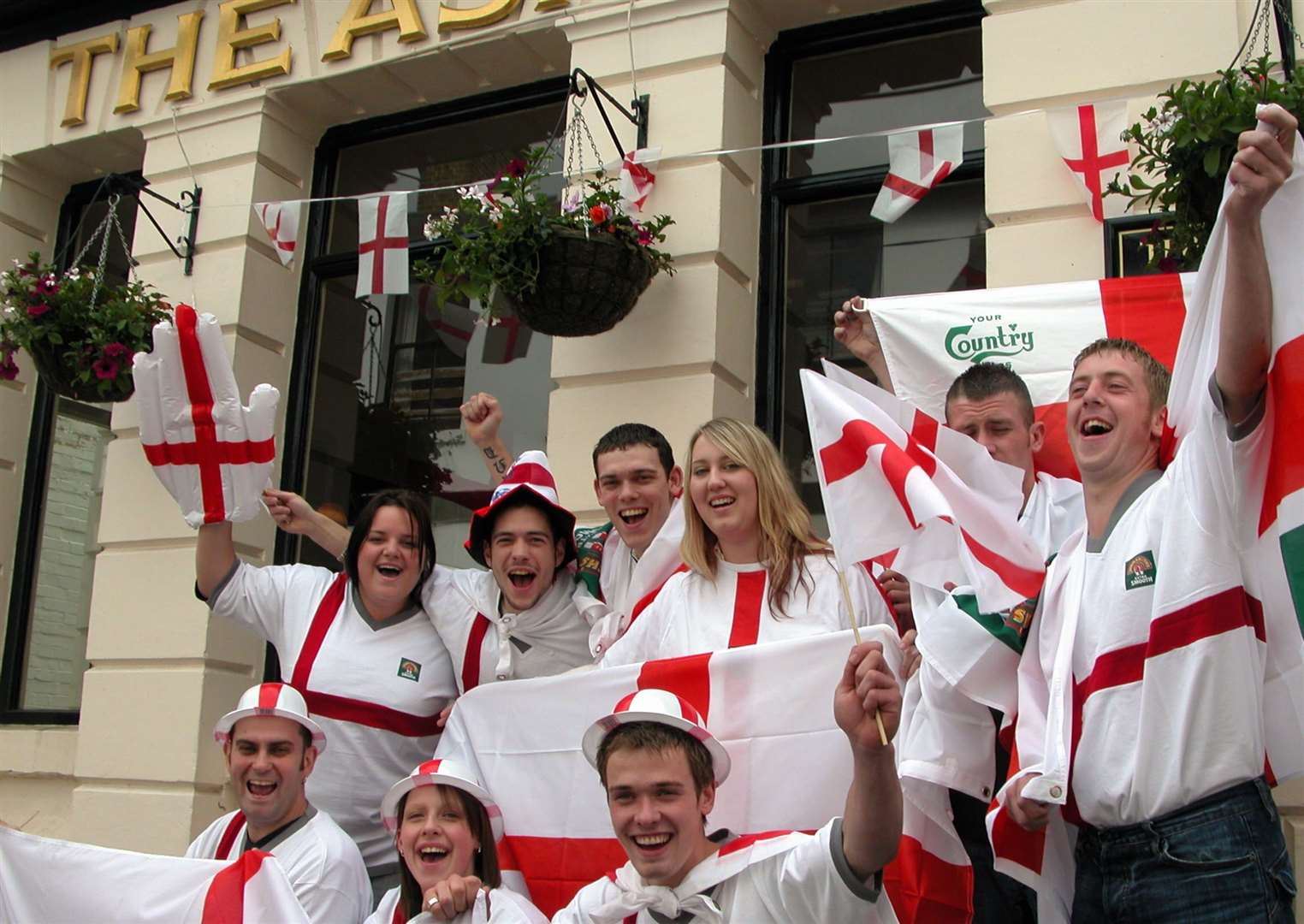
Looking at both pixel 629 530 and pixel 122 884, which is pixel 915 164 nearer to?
pixel 629 530

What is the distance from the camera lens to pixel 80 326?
6.56 m

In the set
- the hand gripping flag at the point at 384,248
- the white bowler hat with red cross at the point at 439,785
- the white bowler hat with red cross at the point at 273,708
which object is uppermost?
the hand gripping flag at the point at 384,248

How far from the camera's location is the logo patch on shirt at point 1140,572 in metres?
2.78

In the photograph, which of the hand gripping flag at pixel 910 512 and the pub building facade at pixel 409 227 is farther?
the pub building facade at pixel 409 227

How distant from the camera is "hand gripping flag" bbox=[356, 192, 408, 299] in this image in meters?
6.04

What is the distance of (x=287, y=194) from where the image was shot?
286 inches

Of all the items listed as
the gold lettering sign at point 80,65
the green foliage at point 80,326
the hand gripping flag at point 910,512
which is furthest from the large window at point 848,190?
the gold lettering sign at point 80,65

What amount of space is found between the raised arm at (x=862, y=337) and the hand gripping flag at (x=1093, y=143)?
40.1 inches

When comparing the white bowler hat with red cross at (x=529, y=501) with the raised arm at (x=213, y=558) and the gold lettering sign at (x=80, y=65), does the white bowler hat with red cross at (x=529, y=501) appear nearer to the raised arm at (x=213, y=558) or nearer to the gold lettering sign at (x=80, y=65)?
the raised arm at (x=213, y=558)

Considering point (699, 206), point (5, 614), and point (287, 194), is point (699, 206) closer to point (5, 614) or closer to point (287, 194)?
point (287, 194)

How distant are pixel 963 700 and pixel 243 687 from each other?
14.6ft

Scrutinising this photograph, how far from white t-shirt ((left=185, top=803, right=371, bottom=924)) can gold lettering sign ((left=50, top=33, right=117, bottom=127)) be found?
202 inches

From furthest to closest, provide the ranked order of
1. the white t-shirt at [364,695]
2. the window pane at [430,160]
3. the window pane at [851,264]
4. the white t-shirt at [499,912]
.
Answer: the window pane at [430,160]
the window pane at [851,264]
the white t-shirt at [364,695]
the white t-shirt at [499,912]

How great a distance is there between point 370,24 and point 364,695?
12.8 ft
